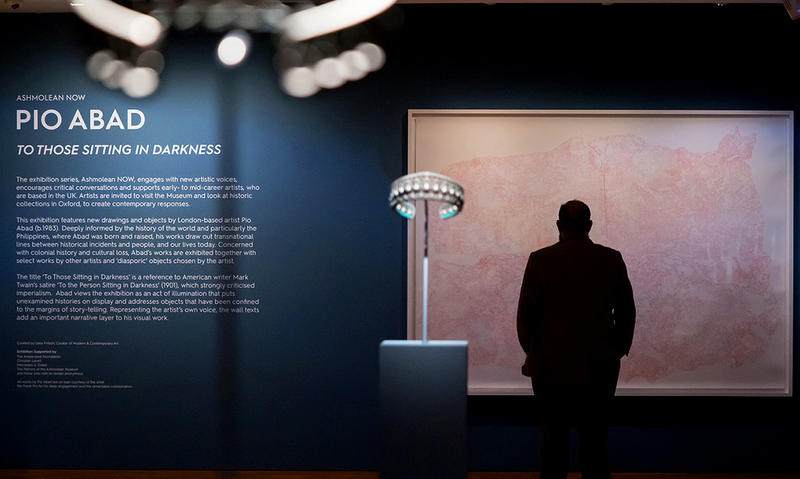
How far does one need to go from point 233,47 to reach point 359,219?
131 cm

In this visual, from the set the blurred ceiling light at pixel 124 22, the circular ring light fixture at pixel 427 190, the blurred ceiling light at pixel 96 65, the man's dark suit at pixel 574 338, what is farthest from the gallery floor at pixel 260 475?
the blurred ceiling light at pixel 124 22

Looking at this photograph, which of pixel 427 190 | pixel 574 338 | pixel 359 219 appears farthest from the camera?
pixel 359 219

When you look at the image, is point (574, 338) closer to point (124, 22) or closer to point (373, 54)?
point (373, 54)

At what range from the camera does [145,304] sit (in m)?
3.61

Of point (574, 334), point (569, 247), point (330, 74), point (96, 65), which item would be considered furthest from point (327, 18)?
point (574, 334)

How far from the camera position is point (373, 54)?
3686mm

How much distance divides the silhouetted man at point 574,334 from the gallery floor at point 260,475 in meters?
1.00

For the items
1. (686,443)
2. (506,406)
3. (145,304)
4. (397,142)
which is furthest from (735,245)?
(145,304)

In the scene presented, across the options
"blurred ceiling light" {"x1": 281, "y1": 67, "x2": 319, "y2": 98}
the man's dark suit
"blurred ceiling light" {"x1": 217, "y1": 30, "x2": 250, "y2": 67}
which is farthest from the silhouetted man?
"blurred ceiling light" {"x1": 217, "y1": 30, "x2": 250, "y2": 67}

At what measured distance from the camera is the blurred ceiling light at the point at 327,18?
12.0 feet

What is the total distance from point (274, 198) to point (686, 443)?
9.38ft

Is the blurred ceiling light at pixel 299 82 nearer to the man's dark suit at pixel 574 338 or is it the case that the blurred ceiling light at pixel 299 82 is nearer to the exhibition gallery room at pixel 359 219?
the exhibition gallery room at pixel 359 219

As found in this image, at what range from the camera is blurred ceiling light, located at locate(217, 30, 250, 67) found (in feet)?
12.1

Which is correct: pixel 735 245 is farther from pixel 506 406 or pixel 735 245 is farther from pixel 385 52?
pixel 385 52
